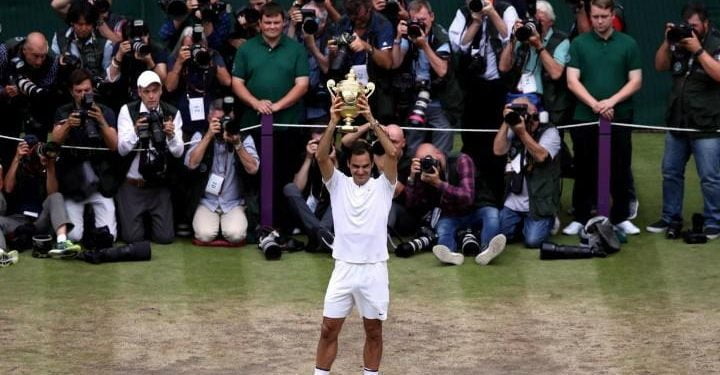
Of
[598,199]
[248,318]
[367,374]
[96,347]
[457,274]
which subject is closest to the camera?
[367,374]

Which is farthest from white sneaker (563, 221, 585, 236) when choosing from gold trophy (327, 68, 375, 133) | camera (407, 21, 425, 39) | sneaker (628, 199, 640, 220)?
gold trophy (327, 68, 375, 133)

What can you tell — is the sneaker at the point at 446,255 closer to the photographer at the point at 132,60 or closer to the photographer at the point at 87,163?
the photographer at the point at 87,163

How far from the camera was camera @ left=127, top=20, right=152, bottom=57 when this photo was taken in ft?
47.2

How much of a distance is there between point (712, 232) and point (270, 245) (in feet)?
13.5

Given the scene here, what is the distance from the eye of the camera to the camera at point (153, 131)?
14.0m

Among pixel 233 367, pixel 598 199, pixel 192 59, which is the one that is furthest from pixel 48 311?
pixel 598 199

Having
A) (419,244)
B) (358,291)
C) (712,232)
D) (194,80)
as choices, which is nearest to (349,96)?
(358,291)

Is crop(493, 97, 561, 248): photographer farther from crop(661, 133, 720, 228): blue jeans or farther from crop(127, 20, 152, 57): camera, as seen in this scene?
crop(127, 20, 152, 57): camera

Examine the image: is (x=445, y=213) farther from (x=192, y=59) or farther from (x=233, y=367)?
(x=233, y=367)

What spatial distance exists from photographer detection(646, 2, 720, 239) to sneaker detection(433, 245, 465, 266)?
226 cm

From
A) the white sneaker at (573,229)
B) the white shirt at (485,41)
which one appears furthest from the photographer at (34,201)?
the white sneaker at (573,229)

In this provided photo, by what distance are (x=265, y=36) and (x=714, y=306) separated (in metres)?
4.88

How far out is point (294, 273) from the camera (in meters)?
13.6

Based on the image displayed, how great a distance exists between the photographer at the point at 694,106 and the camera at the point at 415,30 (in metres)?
2.24
